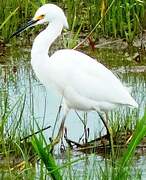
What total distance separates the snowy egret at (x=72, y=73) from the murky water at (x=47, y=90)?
0.20 metres

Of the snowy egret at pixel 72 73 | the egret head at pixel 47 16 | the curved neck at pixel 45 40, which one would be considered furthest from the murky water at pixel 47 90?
the egret head at pixel 47 16

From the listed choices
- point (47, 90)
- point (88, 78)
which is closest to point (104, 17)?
point (47, 90)

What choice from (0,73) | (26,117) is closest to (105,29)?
(0,73)

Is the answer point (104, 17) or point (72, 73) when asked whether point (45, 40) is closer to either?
point (72, 73)

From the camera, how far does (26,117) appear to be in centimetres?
→ 665

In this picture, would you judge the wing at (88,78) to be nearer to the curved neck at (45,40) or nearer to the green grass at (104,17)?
the curved neck at (45,40)

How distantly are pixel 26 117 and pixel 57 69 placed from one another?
2.45ft

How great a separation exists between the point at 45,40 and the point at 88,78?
47 centimetres

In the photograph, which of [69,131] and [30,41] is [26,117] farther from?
[30,41]

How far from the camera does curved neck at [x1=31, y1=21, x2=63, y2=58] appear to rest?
6043mm

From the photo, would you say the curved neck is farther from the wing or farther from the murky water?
the murky water

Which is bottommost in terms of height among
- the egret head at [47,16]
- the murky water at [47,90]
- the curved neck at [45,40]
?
the murky water at [47,90]

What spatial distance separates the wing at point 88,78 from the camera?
6.09 meters

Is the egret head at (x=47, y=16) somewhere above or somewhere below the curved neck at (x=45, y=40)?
above
